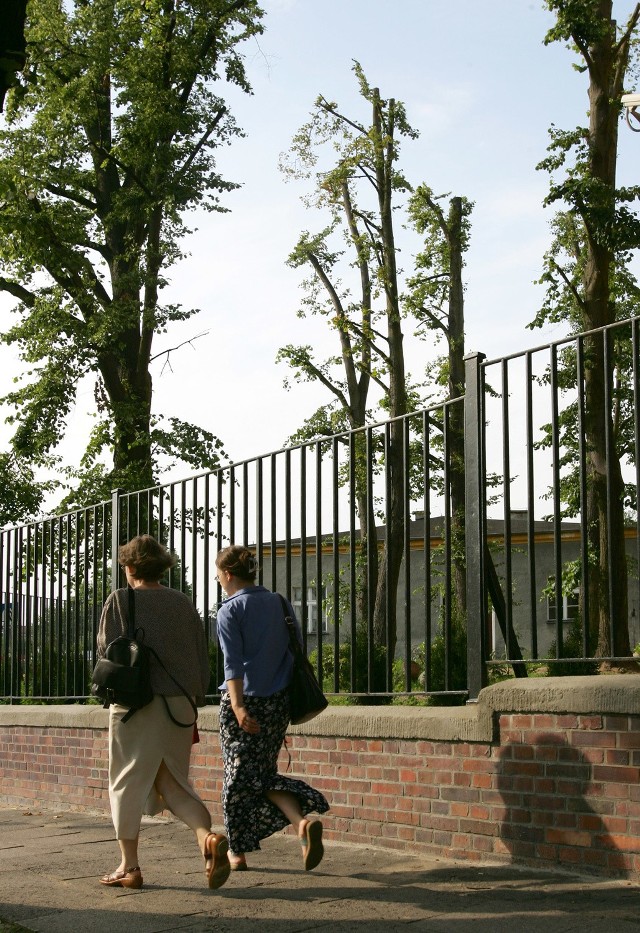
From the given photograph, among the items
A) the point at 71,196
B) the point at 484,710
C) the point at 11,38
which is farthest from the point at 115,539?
the point at 71,196

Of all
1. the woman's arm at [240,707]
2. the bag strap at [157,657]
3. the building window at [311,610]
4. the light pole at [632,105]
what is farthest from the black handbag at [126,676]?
the light pole at [632,105]

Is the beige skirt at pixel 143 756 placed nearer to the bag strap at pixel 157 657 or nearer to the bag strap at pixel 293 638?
the bag strap at pixel 157 657

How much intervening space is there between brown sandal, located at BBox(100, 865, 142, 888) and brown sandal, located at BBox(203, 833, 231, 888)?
1.56 ft

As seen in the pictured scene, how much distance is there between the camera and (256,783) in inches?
237

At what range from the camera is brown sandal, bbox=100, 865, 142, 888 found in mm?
5723

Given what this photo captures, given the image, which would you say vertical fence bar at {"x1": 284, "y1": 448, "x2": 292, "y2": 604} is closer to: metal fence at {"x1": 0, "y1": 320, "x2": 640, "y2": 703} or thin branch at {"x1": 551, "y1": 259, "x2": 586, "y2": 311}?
metal fence at {"x1": 0, "y1": 320, "x2": 640, "y2": 703}

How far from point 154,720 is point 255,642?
2.11 feet

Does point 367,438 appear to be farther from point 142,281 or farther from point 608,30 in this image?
point 142,281

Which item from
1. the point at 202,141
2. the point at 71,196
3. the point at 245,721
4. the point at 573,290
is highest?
the point at 202,141

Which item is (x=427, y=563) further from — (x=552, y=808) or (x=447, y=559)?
(x=552, y=808)

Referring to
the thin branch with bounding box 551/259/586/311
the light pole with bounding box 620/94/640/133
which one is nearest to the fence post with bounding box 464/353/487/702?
the light pole with bounding box 620/94/640/133

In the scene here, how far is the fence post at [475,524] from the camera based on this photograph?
6.41 meters

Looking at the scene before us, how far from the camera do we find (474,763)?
19.8 feet

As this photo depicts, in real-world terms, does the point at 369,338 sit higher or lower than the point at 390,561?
higher
